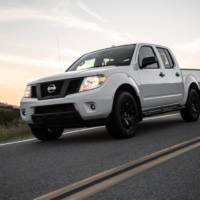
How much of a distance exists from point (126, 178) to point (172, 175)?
486 millimetres

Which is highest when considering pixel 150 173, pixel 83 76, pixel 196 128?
pixel 83 76

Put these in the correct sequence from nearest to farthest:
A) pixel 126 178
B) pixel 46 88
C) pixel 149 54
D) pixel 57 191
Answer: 1. pixel 57 191
2. pixel 126 178
3. pixel 46 88
4. pixel 149 54

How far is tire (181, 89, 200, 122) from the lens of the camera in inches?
430

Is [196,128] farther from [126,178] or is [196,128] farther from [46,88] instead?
Result: [126,178]

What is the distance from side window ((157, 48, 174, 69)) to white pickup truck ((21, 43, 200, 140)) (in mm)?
458

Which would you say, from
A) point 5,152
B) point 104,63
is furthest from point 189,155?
point 104,63

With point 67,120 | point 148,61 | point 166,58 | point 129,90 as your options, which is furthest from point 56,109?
point 166,58

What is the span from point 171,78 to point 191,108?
1.22m

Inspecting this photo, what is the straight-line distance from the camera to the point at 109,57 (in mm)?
9219

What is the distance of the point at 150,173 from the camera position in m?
4.76

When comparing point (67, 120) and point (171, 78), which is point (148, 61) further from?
point (67, 120)

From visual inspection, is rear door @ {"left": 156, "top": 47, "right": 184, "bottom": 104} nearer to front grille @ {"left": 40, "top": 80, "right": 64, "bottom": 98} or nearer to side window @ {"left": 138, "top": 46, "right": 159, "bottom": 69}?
side window @ {"left": 138, "top": 46, "right": 159, "bottom": 69}

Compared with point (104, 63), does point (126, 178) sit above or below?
below

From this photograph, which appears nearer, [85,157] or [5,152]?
[85,157]
